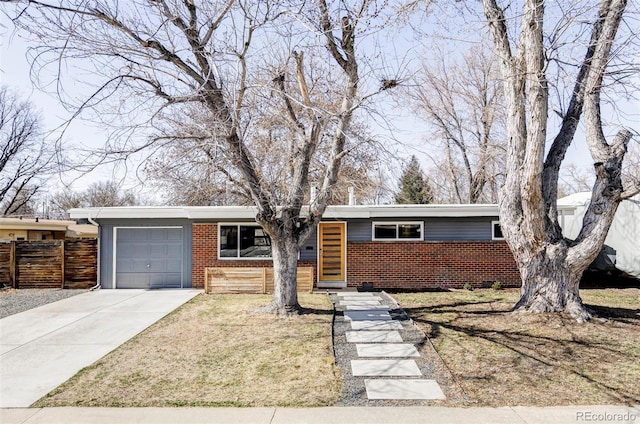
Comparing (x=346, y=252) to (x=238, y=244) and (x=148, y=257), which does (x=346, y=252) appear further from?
(x=148, y=257)

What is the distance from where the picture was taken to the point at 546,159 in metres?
7.81

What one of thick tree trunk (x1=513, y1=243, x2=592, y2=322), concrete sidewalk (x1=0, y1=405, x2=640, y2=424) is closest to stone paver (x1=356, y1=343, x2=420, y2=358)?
concrete sidewalk (x1=0, y1=405, x2=640, y2=424)

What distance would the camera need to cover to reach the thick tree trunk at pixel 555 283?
7270mm

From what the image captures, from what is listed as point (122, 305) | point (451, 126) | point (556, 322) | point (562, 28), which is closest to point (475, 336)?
point (556, 322)

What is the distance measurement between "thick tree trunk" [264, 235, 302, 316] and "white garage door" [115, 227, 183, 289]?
17.5 ft

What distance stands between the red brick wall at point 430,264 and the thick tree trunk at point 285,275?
14.3ft

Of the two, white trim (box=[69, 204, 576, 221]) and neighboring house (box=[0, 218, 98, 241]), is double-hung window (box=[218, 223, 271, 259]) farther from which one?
neighboring house (box=[0, 218, 98, 241])

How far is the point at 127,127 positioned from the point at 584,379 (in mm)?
7023

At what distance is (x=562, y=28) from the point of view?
21.2ft

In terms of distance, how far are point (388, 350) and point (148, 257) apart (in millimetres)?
8696

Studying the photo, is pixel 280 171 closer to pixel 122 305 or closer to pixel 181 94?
pixel 181 94

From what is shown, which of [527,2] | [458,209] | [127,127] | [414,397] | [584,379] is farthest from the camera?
[458,209]

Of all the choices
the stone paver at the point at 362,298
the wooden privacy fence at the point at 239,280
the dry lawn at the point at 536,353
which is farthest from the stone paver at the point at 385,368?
the wooden privacy fence at the point at 239,280

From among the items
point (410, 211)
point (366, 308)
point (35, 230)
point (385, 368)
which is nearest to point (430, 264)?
point (410, 211)
